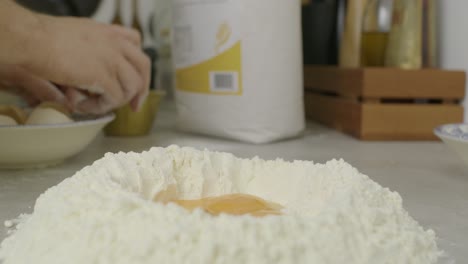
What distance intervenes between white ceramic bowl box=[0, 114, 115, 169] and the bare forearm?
0.47 feet

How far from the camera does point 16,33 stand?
775mm

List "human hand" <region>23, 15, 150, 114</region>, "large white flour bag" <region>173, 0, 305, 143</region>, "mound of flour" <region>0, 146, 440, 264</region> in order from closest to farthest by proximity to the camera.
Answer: "mound of flour" <region>0, 146, 440, 264</region> < "human hand" <region>23, 15, 150, 114</region> < "large white flour bag" <region>173, 0, 305, 143</region>

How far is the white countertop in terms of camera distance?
0.56 metres

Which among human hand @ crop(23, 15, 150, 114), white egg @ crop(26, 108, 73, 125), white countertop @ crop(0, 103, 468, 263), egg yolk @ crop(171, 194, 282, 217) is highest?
human hand @ crop(23, 15, 150, 114)

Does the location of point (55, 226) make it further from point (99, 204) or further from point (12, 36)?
point (12, 36)

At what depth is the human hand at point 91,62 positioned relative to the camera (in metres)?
0.82

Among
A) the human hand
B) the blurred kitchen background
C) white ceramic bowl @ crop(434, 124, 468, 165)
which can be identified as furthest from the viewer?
the blurred kitchen background

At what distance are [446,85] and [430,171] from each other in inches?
14.2

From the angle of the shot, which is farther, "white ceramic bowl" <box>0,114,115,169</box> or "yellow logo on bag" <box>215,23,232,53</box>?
"yellow logo on bag" <box>215,23,232,53</box>

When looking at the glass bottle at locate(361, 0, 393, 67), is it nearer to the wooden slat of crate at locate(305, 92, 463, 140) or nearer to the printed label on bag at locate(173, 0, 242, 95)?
the wooden slat of crate at locate(305, 92, 463, 140)

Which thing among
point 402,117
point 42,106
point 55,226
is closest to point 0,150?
point 42,106

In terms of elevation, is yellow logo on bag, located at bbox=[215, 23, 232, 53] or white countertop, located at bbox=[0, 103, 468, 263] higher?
yellow logo on bag, located at bbox=[215, 23, 232, 53]

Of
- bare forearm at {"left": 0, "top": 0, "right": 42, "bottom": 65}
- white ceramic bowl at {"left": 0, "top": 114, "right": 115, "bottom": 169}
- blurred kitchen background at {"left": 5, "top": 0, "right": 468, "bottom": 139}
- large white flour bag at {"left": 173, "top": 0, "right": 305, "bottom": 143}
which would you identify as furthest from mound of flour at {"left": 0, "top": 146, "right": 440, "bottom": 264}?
blurred kitchen background at {"left": 5, "top": 0, "right": 468, "bottom": 139}

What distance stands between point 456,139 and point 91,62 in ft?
1.84
